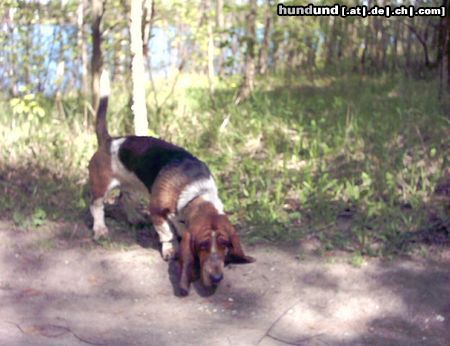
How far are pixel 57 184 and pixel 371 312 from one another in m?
4.07

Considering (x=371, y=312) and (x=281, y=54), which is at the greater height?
(x=281, y=54)

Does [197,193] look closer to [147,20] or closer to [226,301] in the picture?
[226,301]

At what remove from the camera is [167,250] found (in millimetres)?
6332

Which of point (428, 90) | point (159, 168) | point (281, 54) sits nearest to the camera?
point (159, 168)

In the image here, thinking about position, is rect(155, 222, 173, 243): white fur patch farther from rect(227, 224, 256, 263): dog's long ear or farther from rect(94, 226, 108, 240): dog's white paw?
rect(94, 226, 108, 240): dog's white paw

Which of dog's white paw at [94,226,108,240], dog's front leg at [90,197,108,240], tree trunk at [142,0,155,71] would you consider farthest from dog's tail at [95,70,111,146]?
tree trunk at [142,0,155,71]

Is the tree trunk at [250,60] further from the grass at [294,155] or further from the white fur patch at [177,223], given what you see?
the white fur patch at [177,223]

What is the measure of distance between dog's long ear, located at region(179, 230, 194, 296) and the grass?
1.01 metres

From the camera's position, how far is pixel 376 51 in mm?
11250

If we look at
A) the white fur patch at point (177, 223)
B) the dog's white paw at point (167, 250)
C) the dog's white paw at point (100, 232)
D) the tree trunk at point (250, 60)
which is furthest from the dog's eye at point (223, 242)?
the tree trunk at point (250, 60)

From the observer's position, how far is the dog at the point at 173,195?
5.67 metres

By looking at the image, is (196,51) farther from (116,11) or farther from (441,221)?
(441,221)

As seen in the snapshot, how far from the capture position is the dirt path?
Answer: 201 inches

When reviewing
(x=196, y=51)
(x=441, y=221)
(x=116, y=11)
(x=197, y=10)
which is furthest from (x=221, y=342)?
(x=196, y=51)
